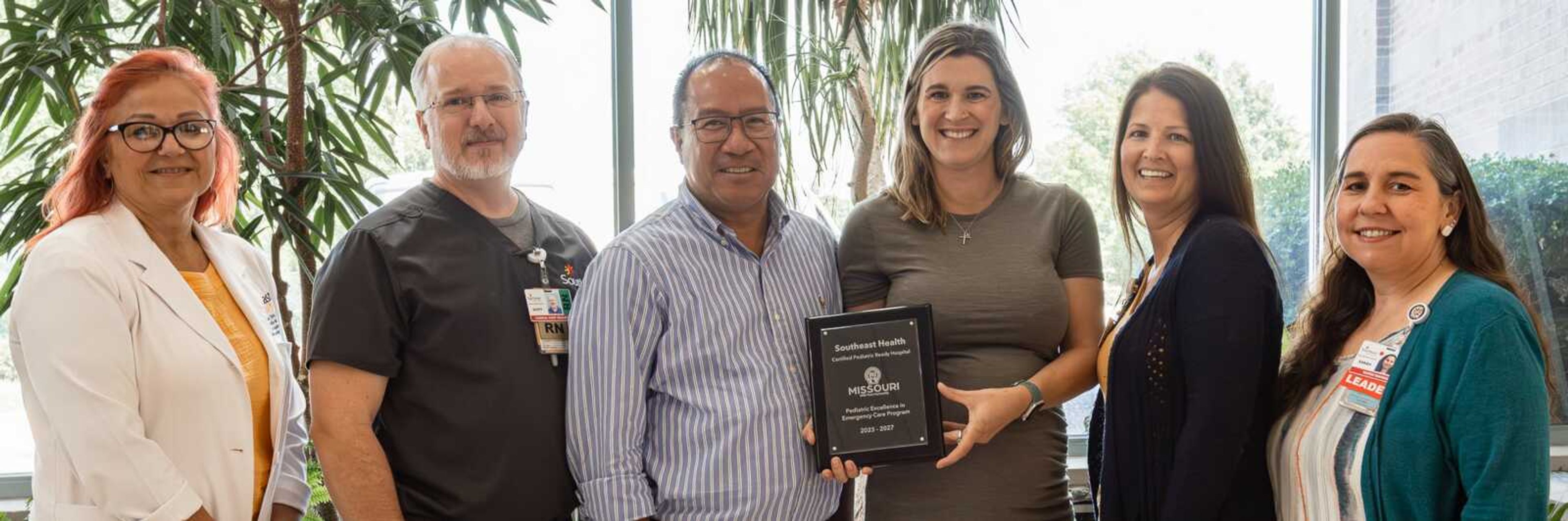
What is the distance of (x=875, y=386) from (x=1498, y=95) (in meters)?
3.56

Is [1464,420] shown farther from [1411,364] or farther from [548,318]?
[548,318]

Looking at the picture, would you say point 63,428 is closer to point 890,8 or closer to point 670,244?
point 670,244

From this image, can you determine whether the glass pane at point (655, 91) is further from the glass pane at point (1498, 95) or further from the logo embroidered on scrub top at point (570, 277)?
the glass pane at point (1498, 95)

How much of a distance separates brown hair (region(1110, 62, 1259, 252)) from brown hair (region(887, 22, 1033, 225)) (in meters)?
0.31

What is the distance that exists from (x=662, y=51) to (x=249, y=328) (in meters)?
2.20

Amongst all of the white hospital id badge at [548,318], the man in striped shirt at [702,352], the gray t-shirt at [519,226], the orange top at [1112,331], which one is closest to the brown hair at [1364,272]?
the orange top at [1112,331]

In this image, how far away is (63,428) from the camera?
6.06 feet

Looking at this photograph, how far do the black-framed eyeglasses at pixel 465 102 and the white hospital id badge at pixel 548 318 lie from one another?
0.37m

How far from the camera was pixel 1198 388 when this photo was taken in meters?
1.84

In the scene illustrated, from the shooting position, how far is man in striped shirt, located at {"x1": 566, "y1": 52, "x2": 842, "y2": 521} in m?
1.92

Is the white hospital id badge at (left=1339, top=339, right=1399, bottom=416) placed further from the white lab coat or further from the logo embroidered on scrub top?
the white lab coat

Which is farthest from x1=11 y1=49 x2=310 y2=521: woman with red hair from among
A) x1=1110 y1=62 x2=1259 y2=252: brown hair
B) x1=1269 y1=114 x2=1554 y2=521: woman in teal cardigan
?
x1=1269 y1=114 x2=1554 y2=521: woman in teal cardigan

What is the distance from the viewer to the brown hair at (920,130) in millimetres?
2199

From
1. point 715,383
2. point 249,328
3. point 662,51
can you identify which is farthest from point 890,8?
point 249,328
